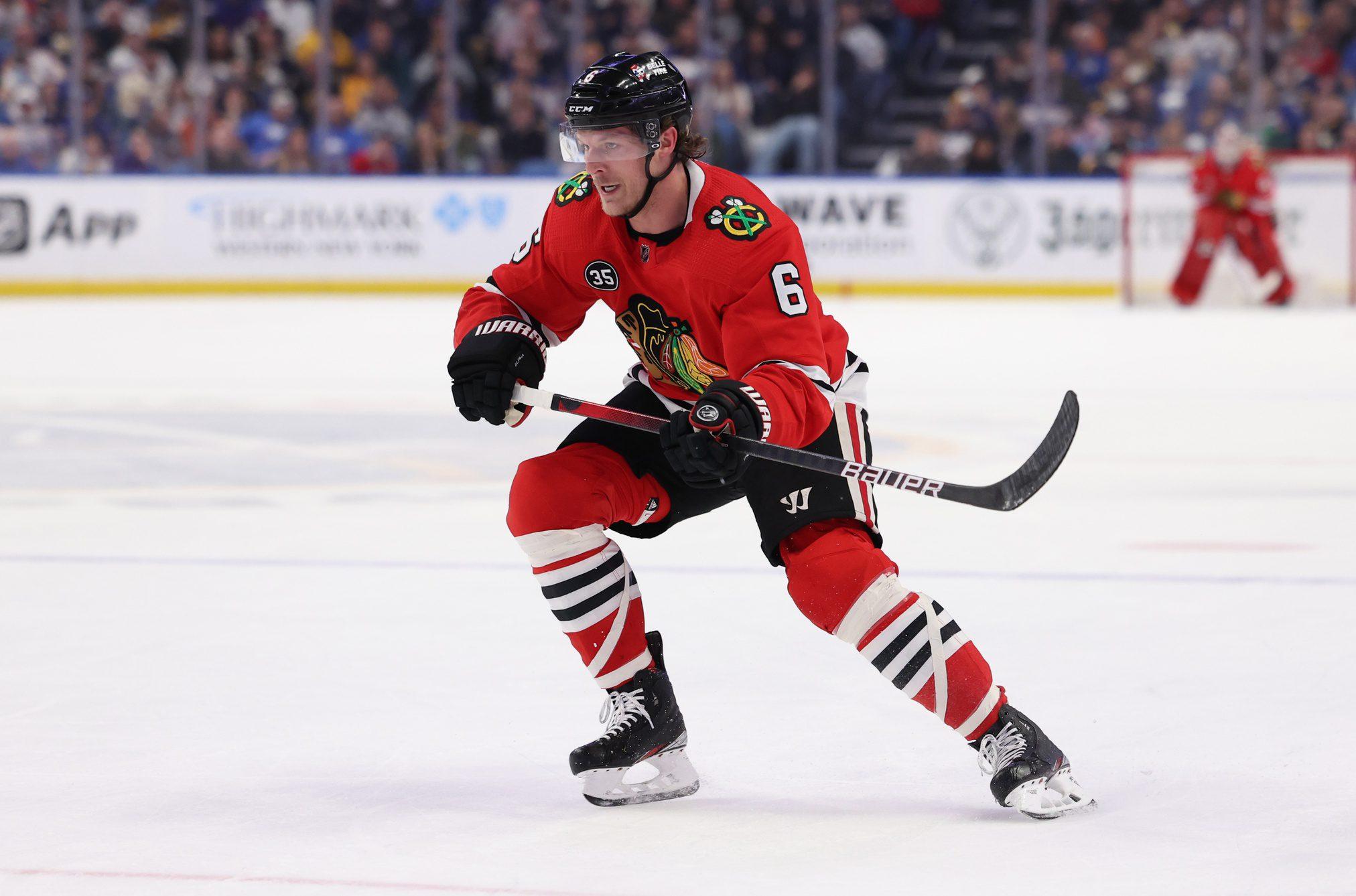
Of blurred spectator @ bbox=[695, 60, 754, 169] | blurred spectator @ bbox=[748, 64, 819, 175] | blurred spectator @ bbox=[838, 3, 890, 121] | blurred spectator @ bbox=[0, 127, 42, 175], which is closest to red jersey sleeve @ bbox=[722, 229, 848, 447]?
blurred spectator @ bbox=[695, 60, 754, 169]

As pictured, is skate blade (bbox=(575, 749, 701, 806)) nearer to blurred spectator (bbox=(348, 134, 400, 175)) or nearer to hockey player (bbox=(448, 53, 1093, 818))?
hockey player (bbox=(448, 53, 1093, 818))

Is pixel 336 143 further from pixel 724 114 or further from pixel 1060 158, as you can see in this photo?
Result: pixel 1060 158

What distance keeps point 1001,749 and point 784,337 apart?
2.02 ft

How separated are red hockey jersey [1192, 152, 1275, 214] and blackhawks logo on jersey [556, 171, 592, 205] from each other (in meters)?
11.1

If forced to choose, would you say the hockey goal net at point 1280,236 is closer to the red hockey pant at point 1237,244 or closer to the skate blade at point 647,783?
the red hockey pant at point 1237,244

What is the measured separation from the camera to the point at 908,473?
8.98ft

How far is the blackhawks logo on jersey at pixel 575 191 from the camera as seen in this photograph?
9.18ft

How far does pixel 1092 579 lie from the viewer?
14.2 ft

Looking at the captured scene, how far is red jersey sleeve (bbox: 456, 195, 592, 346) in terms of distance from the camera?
9.22ft

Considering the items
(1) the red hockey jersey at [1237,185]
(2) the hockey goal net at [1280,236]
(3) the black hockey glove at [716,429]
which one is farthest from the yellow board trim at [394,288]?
(3) the black hockey glove at [716,429]

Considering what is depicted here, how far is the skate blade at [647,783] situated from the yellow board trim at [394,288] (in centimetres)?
1154

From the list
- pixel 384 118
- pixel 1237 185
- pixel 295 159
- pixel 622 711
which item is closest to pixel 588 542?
pixel 622 711

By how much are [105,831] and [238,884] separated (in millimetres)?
A: 303

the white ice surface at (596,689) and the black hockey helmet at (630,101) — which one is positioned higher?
the black hockey helmet at (630,101)
